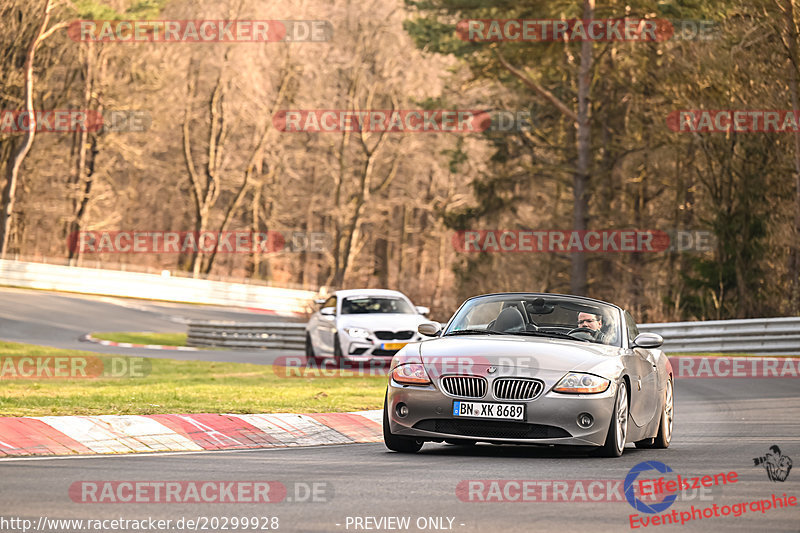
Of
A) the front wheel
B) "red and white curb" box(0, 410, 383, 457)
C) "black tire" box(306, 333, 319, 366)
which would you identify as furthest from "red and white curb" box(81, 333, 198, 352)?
"red and white curb" box(0, 410, 383, 457)

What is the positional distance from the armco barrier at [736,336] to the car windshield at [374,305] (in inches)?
252

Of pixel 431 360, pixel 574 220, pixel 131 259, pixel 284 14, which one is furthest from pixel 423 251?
pixel 431 360

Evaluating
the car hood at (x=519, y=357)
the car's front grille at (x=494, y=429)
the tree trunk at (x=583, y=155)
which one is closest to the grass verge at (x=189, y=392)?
the car hood at (x=519, y=357)

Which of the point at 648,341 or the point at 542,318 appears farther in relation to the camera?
the point at 542,318

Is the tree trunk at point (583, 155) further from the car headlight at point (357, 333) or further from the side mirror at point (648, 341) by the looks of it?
the side mirror at point (648, 341)

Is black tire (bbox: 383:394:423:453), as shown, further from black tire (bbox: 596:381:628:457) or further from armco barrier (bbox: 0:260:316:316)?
armco barrier (bbox: 0:260:316:316)

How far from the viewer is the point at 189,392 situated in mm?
15711

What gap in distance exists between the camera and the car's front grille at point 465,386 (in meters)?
9.66

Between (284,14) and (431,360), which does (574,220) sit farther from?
Result: (431,360)

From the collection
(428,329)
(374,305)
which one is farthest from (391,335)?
(428,329)

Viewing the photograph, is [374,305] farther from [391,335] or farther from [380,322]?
[391,335]

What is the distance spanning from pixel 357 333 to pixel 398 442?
1261 cm

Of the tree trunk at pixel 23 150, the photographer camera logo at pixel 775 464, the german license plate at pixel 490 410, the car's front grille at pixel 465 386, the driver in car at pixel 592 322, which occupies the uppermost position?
the tree trunk at pixel 23 150

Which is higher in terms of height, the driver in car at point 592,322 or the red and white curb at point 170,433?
the driver in car at point 592,322
